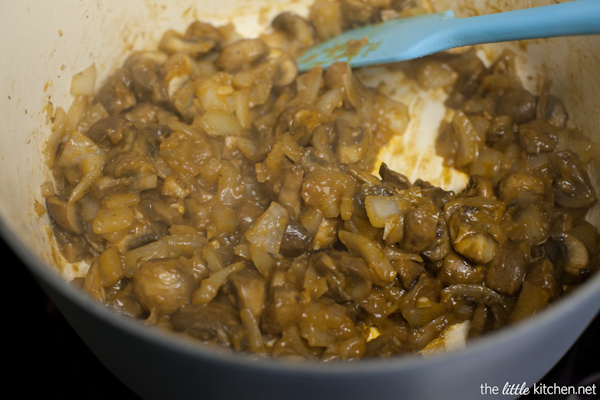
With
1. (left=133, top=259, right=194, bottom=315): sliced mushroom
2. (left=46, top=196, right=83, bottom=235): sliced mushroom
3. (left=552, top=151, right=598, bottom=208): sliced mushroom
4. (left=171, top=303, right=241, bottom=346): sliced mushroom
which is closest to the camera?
(left=171, top=303, right=241, bottom=346): sliced mushroom

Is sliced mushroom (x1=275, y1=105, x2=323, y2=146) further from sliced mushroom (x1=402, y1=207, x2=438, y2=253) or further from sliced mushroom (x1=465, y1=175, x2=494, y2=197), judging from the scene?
sliced mushroom (x1=465, y1=175, x2=494, y2=197)

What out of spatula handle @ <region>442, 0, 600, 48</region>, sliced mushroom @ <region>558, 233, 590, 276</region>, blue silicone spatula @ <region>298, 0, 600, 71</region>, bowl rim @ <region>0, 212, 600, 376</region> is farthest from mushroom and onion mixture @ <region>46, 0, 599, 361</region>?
bowl rim @ <region>0, 212, 600, 376</region>

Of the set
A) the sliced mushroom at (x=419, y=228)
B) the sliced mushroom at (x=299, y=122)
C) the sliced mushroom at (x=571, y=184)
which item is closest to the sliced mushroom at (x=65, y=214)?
the sliced mushroom at (x=299, y=122)

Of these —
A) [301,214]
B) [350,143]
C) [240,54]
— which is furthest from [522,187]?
[240,54]

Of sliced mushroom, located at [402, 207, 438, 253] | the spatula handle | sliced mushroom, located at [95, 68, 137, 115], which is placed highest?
sliced mushroom, located at [95, 68, 137, 115]

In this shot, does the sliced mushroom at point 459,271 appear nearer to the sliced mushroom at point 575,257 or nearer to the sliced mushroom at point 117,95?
the sliced mushroom at point 575,257

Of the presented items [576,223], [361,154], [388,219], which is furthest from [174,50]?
[576,223]

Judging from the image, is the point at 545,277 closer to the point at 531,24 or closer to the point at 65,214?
the point at 531,24
